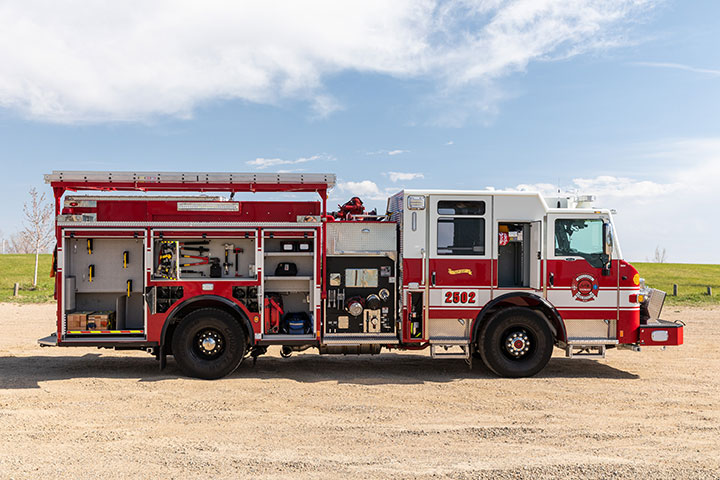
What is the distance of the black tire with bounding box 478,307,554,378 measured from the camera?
8.90 meters

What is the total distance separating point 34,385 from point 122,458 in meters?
3.99

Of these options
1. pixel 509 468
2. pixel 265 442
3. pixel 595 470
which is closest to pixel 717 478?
pixel 595 470

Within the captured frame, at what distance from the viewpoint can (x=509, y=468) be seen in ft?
17.1

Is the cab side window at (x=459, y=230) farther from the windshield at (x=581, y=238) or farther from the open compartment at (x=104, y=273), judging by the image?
the open compartment at (x=104, y=273)

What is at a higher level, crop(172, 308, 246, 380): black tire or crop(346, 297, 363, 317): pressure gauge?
crop(346, 297, 363, 317): pressure gauge

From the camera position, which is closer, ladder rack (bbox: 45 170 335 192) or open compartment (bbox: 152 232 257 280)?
open compartment (bbox: 152 232 257 280)

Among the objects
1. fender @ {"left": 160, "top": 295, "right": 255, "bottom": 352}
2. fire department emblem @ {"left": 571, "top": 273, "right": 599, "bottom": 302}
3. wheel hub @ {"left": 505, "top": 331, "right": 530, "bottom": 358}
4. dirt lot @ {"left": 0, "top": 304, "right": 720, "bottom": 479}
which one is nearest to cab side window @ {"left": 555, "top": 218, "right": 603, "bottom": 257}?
fire department emblem @ {"left": 571, "top": 273, "right": 599, "bottom": 302}

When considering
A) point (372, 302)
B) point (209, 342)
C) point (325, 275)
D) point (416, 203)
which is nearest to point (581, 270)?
point (416, 203)

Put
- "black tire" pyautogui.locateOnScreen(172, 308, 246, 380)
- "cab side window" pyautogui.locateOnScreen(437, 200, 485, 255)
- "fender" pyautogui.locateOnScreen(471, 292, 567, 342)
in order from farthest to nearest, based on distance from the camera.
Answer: "cab side window" pyautogui.locateOnScreen(437, 200, 485, 255), "fender" pyautogui.locateOnScreen(471, 292, 567, 342), "black tire" pyautogui.locateOnScreen(172, 308, 246, 380)

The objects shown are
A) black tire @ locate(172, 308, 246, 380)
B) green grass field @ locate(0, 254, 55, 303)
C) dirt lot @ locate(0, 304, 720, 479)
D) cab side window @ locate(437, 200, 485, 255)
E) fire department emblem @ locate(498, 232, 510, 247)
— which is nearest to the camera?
dirt lot @ locate(0, 304, 720, 479)

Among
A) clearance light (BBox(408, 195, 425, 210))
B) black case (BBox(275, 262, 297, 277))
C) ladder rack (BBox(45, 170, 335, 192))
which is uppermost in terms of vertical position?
ladder rack (BBox(45, 170, 335, 192))

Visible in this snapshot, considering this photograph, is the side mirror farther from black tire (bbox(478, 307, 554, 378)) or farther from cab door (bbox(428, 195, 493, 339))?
cab door (bbox(428, 195, 493, 339))

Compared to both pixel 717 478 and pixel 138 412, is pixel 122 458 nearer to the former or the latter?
pixel 138 412

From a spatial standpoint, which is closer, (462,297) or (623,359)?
(462,297)
